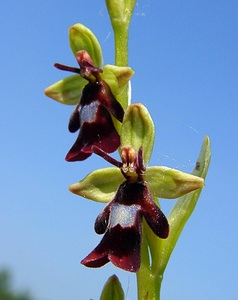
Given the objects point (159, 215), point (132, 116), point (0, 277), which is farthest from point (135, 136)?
point (0, 277)

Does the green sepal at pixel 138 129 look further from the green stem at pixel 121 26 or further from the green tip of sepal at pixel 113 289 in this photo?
the green tip of sepal at pixel 113 289

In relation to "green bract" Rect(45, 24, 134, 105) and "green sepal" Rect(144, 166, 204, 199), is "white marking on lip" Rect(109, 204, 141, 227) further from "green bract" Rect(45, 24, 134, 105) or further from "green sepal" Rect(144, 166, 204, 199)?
"green bract" Rect(45, 24, 134, 105)

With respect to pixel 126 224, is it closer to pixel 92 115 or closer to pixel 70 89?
pixel 92 115

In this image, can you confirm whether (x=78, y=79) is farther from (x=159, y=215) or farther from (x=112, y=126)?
(x=159, y=215)

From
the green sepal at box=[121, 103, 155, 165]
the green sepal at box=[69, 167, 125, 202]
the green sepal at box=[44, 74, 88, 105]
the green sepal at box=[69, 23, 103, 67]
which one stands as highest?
the green sepal at box=[69, 23, 103, 67]

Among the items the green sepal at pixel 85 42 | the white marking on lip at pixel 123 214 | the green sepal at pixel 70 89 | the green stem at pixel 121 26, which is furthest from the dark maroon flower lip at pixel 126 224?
the green sepal at pixel 85 42

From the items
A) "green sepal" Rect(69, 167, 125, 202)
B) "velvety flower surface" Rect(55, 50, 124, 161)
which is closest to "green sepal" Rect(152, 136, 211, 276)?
"green sepal" Rect(69, 167, 125, 202)
